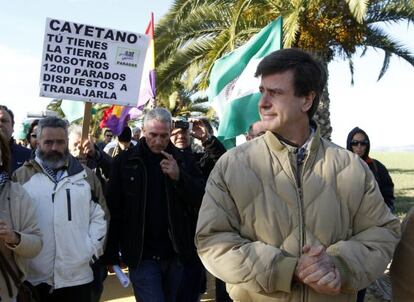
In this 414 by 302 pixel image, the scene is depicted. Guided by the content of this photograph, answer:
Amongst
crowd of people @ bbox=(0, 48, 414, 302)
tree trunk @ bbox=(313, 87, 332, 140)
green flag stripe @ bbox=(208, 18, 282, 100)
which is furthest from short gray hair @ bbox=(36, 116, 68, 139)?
tree trunk @ bbox=(313, 87, 332, 140)

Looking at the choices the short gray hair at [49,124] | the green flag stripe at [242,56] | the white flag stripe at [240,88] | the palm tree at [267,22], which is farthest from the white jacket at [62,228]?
the palm tree at [267,22]

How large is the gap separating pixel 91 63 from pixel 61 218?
1.68 m

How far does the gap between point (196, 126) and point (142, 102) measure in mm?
2982

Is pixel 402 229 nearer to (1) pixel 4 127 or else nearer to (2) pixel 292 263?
(2) pixel 292 263

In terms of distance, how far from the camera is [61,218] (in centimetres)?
341

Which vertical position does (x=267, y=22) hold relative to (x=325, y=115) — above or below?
above

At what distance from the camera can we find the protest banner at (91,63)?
14.6 ft

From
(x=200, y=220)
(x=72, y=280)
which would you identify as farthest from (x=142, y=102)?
(x=200, y=220)

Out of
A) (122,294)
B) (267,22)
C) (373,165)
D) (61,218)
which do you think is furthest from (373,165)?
(267,22)

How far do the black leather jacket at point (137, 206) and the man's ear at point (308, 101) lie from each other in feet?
5.68

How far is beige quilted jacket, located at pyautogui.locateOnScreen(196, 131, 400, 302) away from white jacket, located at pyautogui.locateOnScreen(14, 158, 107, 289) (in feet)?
4.99

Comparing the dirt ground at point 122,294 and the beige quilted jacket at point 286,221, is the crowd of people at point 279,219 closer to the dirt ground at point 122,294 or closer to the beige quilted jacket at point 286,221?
the beige quilted jacket at point 286,221

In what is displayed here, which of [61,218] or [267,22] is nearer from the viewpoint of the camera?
[61,218]

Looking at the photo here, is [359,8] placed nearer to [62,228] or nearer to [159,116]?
[159,116]
